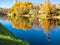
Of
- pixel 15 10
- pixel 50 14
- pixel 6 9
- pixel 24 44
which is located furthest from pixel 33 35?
pixel 6 9

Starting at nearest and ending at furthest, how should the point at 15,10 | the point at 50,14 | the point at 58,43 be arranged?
the point at 58,43 < the point at 50,14 < the point at 15,10

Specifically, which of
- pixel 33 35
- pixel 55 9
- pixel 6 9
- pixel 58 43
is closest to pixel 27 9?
pixel 55 9

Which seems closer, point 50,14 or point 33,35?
point 33,35

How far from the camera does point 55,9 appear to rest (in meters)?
30.6

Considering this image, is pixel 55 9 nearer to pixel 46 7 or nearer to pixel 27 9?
pixel 46 7

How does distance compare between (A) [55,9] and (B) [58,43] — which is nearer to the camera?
(B) [58,43]

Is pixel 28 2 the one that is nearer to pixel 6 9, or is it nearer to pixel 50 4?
pixel 50 4

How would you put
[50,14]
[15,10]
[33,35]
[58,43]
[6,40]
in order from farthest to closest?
[15,10]
[50,14]
[33,35]
[58,43]
[6,40]

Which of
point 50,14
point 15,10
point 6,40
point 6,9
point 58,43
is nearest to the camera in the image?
point 6,40

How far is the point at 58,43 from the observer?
12.5 m

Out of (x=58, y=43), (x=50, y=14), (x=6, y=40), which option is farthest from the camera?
(x=50, y=14)

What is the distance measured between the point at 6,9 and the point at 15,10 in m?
6.38

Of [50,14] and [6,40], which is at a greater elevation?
[6,40]

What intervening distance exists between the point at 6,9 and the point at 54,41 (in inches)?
1007
